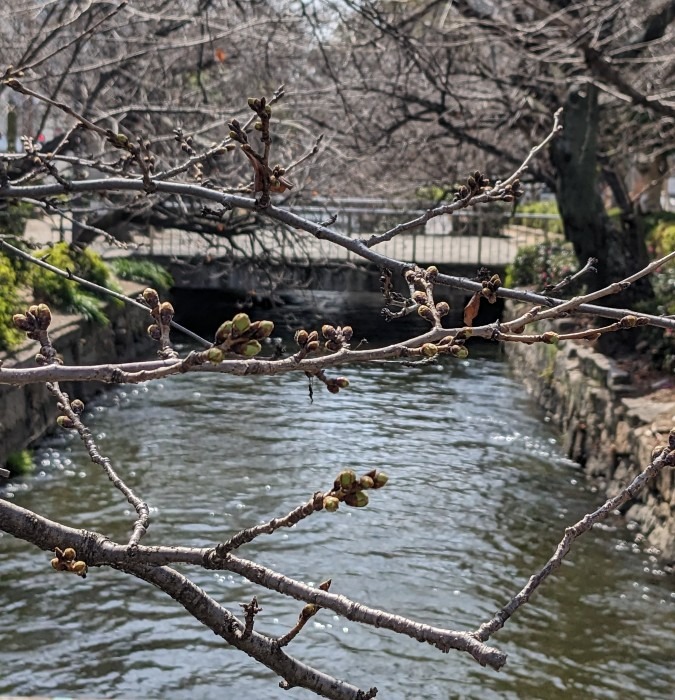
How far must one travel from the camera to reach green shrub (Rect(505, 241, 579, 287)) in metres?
15.6

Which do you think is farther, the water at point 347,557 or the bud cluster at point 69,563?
the water at point 347,557

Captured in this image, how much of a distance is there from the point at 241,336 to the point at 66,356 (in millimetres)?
11042

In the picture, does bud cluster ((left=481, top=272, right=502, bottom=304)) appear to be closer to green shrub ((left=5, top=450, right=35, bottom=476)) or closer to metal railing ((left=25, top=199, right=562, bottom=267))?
green shrub ((left=5, top=450, right=35, bottom=476))

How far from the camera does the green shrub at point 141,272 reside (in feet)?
54.5

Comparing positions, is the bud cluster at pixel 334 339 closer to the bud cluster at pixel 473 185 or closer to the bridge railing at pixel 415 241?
the bud cluster at pixel 473 185

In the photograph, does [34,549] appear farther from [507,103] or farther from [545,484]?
[507,103]

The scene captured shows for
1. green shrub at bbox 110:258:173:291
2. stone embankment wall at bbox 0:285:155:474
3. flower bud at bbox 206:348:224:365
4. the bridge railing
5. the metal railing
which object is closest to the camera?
flower bud at bbox 206:348:224:365

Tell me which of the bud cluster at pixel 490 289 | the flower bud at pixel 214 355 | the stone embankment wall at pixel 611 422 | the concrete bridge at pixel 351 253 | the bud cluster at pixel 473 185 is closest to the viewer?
the flower bud at pixel 214 355

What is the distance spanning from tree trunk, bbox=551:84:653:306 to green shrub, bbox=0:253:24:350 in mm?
6362

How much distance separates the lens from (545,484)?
9.86 metres

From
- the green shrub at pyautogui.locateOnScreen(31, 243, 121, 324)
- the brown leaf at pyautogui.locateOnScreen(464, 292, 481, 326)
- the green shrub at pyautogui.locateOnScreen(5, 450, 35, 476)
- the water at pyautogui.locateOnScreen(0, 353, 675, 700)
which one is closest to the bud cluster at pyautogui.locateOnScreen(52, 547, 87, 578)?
the brown leaf at pyautogui.locateOnScreen(464, 292, 481, 326)

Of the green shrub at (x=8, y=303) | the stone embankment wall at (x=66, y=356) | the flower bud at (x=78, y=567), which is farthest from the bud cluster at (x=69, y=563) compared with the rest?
the green shrub at (x=8, y=303)

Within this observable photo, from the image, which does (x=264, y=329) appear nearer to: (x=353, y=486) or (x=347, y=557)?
(x=353, y=486)

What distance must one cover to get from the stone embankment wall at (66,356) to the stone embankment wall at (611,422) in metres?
4.52
